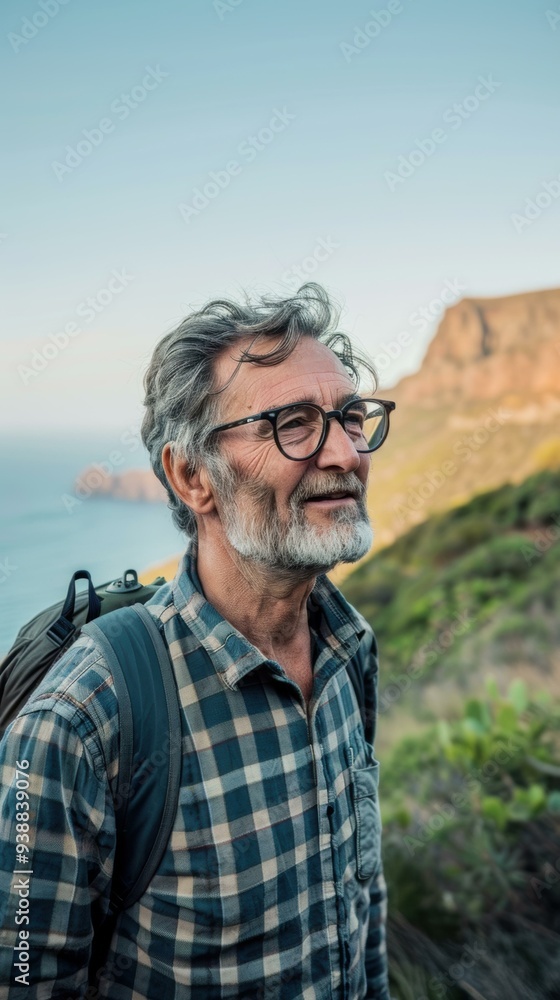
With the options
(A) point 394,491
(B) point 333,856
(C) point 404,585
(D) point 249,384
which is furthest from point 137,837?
(A) point 394,491

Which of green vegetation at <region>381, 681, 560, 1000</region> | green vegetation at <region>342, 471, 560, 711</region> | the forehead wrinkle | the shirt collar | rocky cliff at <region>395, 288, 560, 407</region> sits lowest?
green vegetation at <region>381, 681, 560, 1000</region>

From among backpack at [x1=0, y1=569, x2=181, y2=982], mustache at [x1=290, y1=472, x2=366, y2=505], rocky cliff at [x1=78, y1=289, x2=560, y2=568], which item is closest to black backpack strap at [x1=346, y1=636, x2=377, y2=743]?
mustache at [x1=290, y1=472, x2=366, y2=505]

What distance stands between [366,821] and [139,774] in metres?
0.64

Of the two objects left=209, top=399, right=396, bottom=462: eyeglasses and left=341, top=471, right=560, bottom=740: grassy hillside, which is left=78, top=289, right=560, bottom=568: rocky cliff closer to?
left=341, top=471, right=560, bottom=740: grassy hillside

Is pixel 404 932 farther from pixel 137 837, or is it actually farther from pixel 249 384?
pixel 249 384

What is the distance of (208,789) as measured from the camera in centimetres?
131

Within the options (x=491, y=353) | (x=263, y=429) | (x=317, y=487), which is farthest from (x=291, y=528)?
(x=491, y=353)

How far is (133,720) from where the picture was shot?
4.07 feet

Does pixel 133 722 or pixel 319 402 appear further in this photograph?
pixel 319 402

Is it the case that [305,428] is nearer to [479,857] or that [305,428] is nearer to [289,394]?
[289,394]

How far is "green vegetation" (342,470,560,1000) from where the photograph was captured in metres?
2.87

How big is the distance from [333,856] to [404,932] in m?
2.03

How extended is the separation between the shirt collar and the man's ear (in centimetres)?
13

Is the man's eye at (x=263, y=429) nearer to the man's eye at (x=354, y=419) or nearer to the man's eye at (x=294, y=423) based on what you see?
the man's eye at (x=294, y=423)
